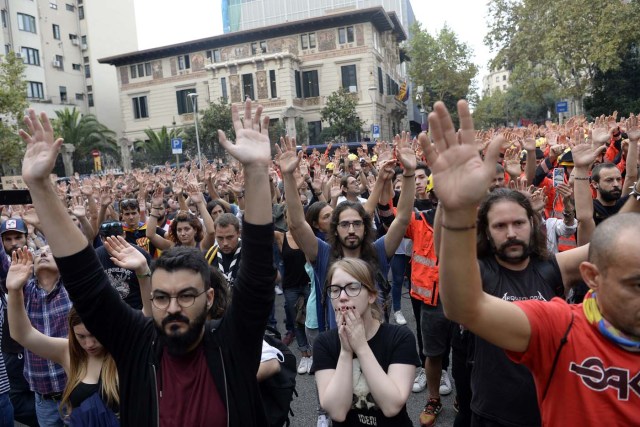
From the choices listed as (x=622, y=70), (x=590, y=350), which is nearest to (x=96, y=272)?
(x=590, y=350)

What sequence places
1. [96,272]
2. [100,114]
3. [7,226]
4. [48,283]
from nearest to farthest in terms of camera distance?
1. [96,272]
2. [48,283]
3. [7,226]
4. [100,114]

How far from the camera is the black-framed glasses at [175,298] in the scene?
2105 mm

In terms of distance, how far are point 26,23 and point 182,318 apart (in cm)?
4891

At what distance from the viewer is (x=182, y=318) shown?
6.79 feet

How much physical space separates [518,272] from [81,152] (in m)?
→ 39.4

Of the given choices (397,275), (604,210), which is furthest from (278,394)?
(397,275)

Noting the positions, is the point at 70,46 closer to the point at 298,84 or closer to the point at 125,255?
the point at 298,84

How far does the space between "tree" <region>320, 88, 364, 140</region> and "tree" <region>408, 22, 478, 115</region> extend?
10.9 metres

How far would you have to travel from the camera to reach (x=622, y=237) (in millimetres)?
1551

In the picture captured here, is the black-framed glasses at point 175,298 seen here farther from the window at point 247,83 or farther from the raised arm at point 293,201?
the window at point 247,83

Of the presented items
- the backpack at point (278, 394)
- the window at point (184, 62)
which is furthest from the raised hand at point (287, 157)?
the window at point (184, 62)

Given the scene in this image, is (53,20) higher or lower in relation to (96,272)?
higher

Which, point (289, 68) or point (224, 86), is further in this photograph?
point (224, 86)

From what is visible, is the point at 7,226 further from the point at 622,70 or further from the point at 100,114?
the point at 100,114
